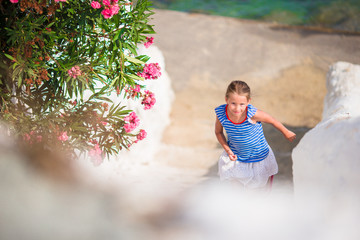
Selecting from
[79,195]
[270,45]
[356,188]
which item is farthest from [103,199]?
[270,45]

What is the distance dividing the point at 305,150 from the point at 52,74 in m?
1.94

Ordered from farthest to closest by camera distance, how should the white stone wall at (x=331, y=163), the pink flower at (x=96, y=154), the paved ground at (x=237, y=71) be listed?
the paved ground at (x=237, y=71), the pink flower at (x=96, y=154), the white stone wall at (x=331, y=163)

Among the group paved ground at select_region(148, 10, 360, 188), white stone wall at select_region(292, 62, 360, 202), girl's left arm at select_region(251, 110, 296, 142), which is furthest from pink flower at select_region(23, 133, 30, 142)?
paved ground at select_region(148, 10, 360, 188)

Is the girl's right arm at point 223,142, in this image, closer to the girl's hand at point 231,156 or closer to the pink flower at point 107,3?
the girl's hand at point 231,156

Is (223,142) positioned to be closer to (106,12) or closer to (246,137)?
(246,137)

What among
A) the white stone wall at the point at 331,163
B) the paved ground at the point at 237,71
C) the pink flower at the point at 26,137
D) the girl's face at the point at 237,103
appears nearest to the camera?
the white stone wall at the point at 331,163

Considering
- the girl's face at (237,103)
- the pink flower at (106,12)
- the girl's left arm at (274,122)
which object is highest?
the pink flower at (106,12)

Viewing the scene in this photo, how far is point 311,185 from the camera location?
9.41ft

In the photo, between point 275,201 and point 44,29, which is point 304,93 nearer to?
point 275,201

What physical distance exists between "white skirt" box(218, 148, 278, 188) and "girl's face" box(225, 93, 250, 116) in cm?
44

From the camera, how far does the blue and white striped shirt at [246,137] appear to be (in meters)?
2.85

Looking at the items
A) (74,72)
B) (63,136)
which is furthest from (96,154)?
(74,72)

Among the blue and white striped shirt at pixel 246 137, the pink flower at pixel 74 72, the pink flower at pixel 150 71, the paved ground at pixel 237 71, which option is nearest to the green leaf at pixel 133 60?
the pink flower at pixel 150 71

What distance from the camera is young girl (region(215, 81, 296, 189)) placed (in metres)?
Result: 2.79
